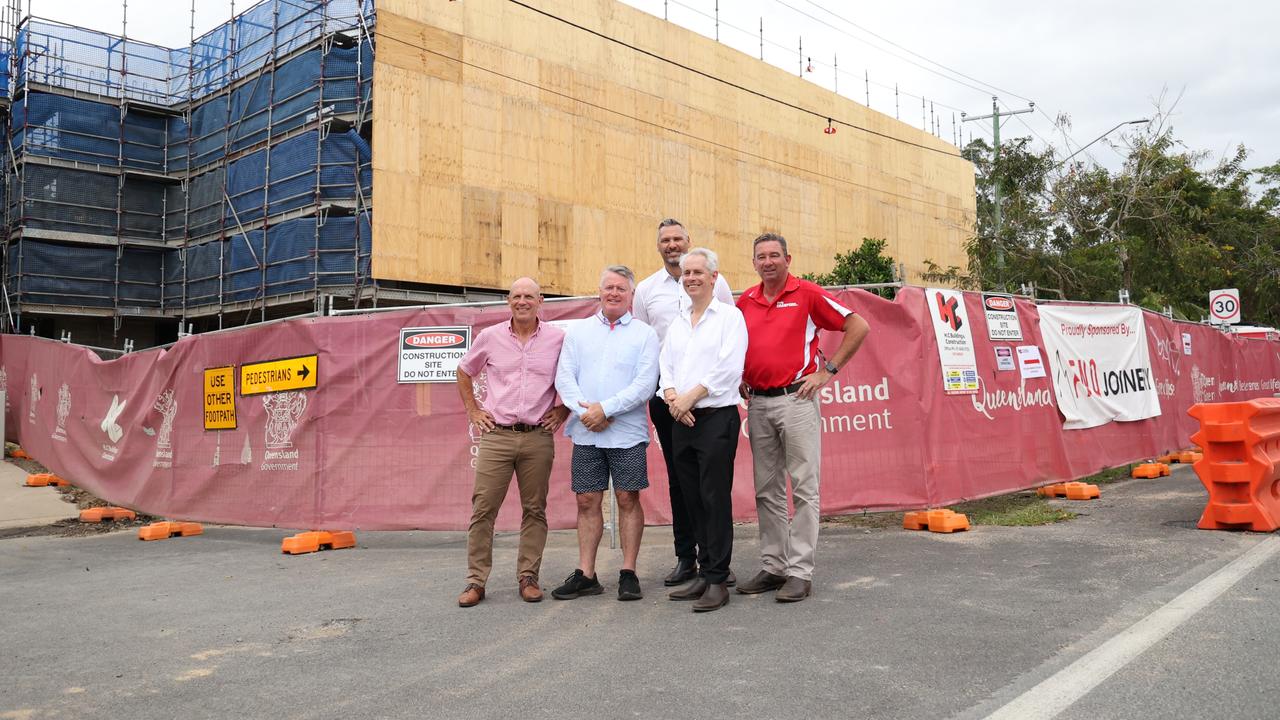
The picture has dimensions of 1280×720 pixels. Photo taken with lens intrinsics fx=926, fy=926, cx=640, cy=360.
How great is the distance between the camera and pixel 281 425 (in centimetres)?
902

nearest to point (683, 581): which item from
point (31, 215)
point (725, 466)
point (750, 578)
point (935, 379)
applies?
point (750, 578)

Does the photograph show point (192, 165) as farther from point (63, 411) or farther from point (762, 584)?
point (762, 584)

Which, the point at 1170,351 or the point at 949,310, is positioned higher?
the point at 949,310

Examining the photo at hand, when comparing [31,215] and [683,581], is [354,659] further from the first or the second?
[31,215]

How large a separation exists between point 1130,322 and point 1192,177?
1957 centimetres

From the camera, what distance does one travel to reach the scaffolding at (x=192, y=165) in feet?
80.8

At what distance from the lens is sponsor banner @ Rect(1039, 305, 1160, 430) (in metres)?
10.2

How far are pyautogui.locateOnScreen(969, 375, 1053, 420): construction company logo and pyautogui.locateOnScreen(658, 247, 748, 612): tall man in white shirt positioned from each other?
14.1 ft

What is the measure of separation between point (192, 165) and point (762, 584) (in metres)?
29.3

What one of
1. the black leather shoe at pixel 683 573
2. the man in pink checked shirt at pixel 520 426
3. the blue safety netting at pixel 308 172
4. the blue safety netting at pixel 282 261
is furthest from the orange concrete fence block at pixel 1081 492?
the blue safety netting at pixel 308 172

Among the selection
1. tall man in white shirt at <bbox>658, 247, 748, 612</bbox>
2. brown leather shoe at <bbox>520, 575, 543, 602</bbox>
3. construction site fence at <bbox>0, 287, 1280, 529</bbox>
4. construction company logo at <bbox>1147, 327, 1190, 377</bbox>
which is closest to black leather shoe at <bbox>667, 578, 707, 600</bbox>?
tall man in white shirt at <bbox>658, 247, 748, 612</bbox>

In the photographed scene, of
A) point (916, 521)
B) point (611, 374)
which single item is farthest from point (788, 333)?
point (916, 521)

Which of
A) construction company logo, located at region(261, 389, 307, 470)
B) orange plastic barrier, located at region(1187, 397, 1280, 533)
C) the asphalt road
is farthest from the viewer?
construction company logo, located at region(261, 389, 307, 470)

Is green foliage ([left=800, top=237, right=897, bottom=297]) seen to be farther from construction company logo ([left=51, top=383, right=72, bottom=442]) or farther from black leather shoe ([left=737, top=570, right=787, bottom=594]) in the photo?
black leather shoe ([left=737, top=570, right=787, bottom=594])
